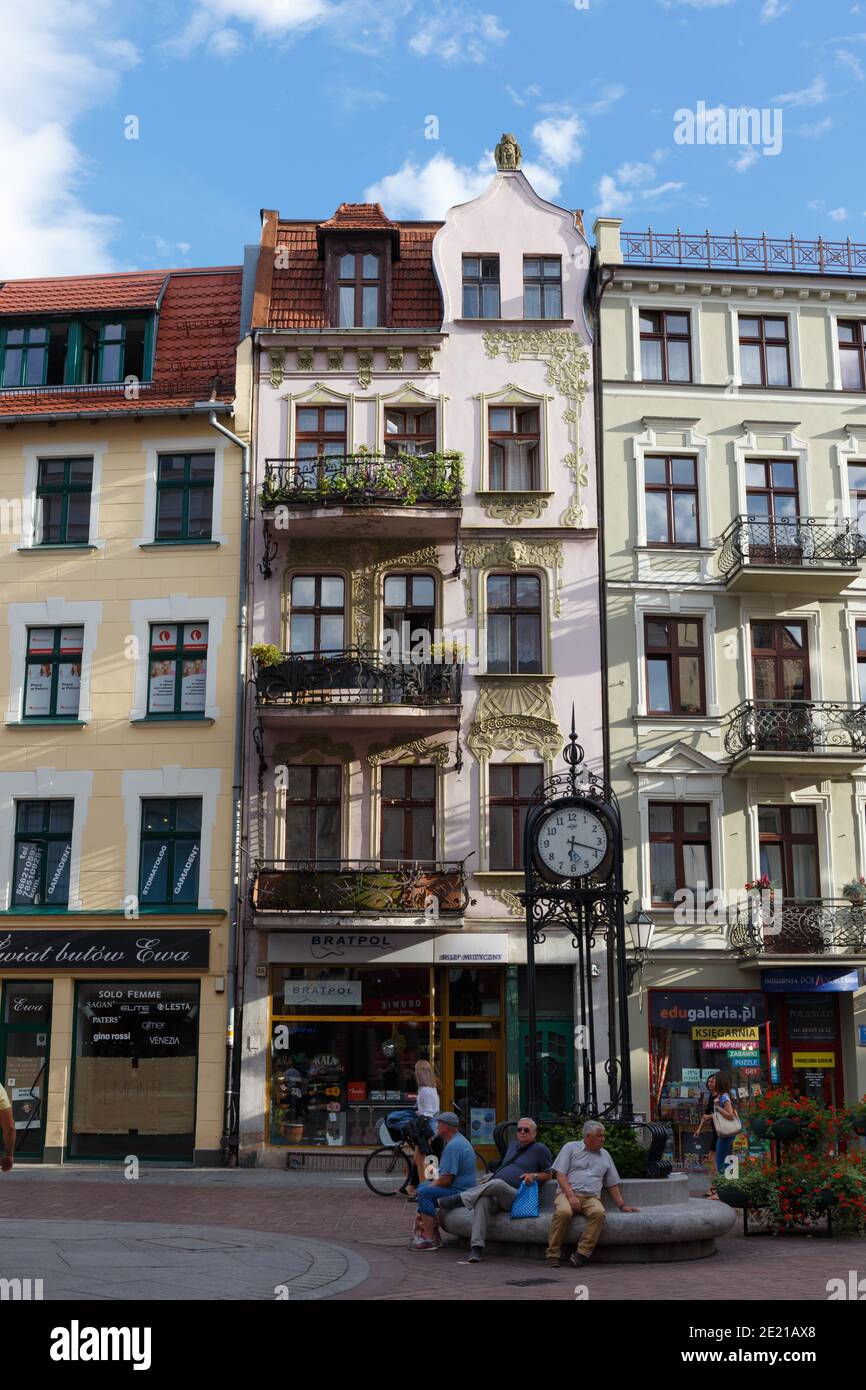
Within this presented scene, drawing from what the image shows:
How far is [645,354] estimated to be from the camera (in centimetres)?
2938

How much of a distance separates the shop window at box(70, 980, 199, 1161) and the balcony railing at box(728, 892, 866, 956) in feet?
32.9

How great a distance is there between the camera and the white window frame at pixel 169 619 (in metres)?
27.5

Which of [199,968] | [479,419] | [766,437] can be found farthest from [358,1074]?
[766,437]

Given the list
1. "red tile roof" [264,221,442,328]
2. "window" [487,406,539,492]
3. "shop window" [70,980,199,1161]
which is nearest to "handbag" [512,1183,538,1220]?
"shop window" [70,980,199,1161]

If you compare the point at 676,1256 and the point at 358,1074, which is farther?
the point at 358,1074

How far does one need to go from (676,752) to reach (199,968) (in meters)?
9.72

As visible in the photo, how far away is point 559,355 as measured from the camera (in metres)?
29.1

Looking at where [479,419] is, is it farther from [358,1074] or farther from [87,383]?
[358,1074]

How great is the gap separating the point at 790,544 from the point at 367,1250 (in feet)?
59.5

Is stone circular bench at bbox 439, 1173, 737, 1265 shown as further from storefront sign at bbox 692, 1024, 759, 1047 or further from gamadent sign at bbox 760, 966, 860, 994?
gamadent sign at bbox 760, 966, 860, 994

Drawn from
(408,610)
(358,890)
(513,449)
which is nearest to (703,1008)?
(358,890)

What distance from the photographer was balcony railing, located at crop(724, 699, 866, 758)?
27109 millimetres

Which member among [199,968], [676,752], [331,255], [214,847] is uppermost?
[331,255]

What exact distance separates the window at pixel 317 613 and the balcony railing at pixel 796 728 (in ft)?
25.5
